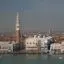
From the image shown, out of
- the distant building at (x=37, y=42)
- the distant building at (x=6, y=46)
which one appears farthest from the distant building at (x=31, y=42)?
the distant building at (x=6, y=46)

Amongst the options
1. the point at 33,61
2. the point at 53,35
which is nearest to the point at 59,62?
the point at 33,61

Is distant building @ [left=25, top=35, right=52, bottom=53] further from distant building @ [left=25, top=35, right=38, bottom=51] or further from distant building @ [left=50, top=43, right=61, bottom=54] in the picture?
distant building @ [left=50, top=43, right=61, bottom=54]

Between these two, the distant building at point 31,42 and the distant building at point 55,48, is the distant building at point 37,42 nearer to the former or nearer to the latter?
the distant building at point 31,42

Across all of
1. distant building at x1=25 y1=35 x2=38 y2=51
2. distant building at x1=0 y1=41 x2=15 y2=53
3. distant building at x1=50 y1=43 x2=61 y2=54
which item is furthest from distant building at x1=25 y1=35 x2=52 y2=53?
distant building at x1=0 y1=41 x2=15 y2=53

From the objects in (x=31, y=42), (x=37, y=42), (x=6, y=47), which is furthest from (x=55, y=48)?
(x=6, y=47)

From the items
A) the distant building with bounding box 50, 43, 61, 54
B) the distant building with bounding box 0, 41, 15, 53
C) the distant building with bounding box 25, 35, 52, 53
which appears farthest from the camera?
the distant building with bounding box 25, 35, 52, 53

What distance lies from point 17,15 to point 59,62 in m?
3.51

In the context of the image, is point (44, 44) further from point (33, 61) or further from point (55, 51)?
point (33, 61)

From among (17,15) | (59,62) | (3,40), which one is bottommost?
(59,62)

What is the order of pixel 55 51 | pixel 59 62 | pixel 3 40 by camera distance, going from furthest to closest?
pixel 3 40 → pixel 55 51 → pixel 59 62

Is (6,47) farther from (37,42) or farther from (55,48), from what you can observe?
(55,48)

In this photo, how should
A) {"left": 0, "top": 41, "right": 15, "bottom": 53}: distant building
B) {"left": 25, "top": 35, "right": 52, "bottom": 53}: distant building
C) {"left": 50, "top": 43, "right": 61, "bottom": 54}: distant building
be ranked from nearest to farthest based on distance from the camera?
{"left": 50, "top": 43, "right": 61, "bottom": 54}: distant building, {"left": 0, "top": 41, "right": 15, "bottom": 53}: distant building, {"left": 25, "top": 35, "right": 52, "bottom": 53}: distant building

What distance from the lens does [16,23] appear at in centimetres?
1211

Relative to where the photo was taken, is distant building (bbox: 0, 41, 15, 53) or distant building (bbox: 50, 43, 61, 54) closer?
distant building (bbox: 50, 43, 61, 54)
